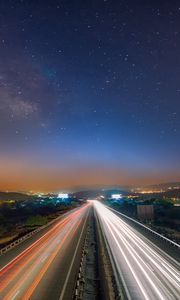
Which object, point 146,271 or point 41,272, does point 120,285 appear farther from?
point 41,272

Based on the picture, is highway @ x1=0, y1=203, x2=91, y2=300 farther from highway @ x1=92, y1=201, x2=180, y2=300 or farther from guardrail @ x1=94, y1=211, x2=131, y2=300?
highway @ x1=92, y1=201, x2=180, y2=300

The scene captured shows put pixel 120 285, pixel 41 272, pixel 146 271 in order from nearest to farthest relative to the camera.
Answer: pixel 120 285, pixel 146 271, pixel 41 272

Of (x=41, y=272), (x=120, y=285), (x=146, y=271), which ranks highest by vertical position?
(x=41, y=272)

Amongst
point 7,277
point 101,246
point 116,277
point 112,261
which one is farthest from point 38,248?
point 116,277

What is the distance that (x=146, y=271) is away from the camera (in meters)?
34.7

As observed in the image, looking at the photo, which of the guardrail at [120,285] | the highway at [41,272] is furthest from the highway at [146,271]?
the highway at [41,272]

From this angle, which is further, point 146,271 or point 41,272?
point 41,272

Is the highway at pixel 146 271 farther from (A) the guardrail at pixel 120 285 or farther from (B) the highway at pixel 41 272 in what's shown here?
(B) the highway at pixel 41 272

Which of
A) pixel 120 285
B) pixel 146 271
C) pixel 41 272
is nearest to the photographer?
pixel 120 285

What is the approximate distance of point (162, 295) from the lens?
26.5 meters

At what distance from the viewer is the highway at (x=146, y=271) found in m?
27.3

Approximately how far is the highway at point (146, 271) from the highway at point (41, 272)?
487 centimetres

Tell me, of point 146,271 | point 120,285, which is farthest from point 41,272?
point 146,271

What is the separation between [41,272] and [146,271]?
10.6 metres
